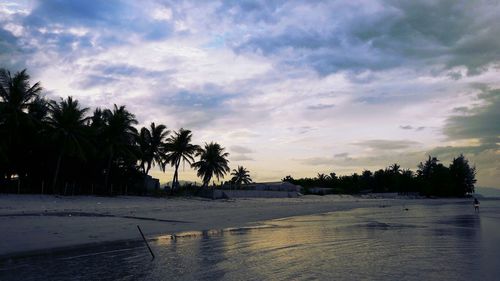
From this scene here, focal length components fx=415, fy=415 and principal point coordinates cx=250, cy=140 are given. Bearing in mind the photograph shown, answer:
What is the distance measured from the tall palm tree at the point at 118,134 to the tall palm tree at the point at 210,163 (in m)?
19.9

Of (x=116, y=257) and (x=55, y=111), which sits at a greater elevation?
(x=55, y=111)

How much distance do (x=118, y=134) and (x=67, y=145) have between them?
27.5ft

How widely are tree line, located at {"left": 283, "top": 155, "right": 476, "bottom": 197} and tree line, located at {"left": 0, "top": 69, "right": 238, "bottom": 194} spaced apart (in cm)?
6646

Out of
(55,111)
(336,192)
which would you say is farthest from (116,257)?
(336,192)

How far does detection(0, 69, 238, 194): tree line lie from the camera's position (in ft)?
122

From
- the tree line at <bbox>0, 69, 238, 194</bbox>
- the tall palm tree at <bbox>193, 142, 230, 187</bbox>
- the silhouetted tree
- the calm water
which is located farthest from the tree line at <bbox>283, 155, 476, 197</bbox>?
the calm water

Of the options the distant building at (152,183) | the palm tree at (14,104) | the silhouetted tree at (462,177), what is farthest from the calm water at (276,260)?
the silhouetted tree at (462,177)

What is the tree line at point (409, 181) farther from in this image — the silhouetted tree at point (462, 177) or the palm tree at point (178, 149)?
the palm tree at point (178, 149)

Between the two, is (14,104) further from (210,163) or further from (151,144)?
(210,163)

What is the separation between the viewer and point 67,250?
13312 mm

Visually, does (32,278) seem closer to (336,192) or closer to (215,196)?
(215,196)

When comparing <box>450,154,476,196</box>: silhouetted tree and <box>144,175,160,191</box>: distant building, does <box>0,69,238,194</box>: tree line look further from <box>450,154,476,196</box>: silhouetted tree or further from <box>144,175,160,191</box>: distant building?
<box>450,154,476,196</box>: silhouetted tree

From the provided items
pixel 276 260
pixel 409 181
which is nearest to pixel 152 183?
pixel 276 260

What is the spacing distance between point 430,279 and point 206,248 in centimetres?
731
